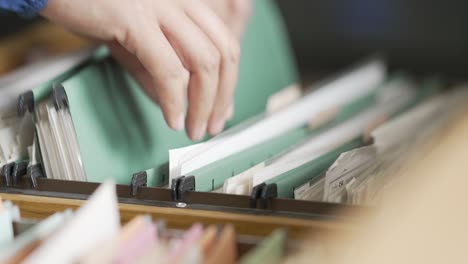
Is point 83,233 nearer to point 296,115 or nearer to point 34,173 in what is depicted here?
point 34,173

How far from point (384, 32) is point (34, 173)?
170 centimetres

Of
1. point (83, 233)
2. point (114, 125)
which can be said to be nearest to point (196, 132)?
point (114, 125)

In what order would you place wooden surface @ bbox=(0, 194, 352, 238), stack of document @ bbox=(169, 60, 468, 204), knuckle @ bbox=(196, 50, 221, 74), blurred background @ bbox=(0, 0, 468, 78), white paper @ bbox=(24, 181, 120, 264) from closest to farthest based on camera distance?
white paper @ bbox=(24, 181, 120, 264), wooden surface @ bbox=(0, 194, 352, 238), stack of document @ bbox=(169, 60, 468, 204), knuckle @ bbox=(196, 50, 221, 74), blurred background @ bbox=(0, 0, 468, 78)

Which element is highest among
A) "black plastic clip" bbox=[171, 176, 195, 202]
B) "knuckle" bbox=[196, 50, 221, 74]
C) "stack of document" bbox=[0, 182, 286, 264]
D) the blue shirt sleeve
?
the blue shirt sleeve

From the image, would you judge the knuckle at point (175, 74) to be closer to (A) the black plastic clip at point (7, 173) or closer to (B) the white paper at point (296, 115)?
(B) the white paper at point (296, 115)

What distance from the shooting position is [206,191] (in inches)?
34.8

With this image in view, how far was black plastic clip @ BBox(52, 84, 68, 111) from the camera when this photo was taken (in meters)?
0.93

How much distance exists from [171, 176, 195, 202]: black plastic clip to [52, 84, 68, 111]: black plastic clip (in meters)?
0.18

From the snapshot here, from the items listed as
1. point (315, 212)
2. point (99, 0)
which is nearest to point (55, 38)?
point (99, 0)

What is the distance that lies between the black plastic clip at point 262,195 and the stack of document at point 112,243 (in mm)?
99

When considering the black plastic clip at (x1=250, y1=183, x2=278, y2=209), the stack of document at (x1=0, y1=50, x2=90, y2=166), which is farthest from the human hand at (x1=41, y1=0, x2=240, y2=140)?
the black plastic clip at (x1=250, y1=183, x2=278, y2=209)

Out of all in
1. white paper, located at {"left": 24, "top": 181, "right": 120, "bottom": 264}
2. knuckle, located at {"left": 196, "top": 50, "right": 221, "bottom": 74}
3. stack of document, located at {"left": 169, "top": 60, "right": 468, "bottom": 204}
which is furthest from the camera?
knuckle, located at {"left": 196, "top": 50, "right": 221, "bottom": 74}

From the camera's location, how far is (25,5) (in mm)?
943

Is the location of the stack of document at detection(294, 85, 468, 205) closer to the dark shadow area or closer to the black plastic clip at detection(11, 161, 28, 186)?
the black plastic clip at detection(11, 161, 28, 186)
